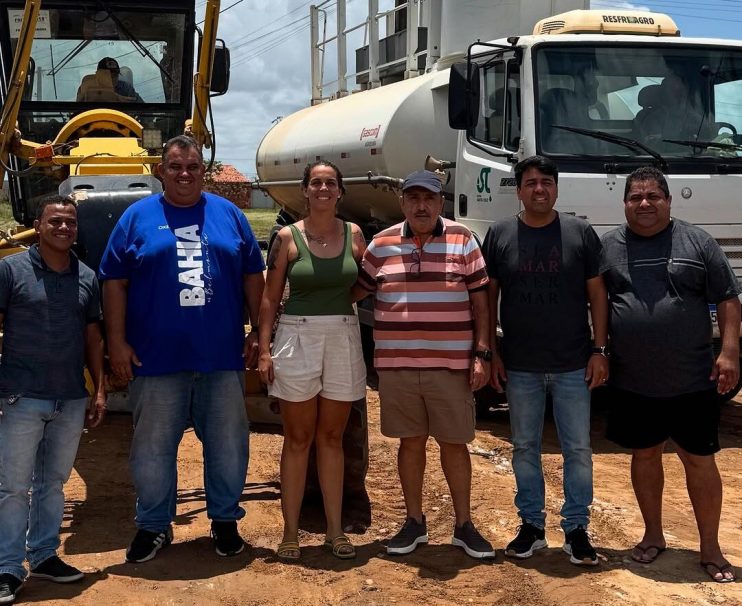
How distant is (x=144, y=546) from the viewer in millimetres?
5109

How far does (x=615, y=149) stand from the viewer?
24.9 feet

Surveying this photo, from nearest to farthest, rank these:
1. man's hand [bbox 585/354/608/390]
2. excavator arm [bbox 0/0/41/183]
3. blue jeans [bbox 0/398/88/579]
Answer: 1. blue jeans [bbox 0/398/88/579]
2. man's hand [bbox 585/354/608/390]
3. excavator arm [bbox 0/0/41/183]

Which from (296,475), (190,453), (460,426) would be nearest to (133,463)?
(296,475)

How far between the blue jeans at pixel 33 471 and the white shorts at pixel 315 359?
0.95 meters

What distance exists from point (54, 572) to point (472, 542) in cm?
201

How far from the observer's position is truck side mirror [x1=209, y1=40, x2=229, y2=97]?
25.6 feet

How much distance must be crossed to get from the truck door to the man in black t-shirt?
2779mm

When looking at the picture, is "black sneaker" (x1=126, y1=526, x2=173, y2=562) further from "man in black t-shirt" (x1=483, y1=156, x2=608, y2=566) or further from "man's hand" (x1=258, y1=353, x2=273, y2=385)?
"man in black t-shirt" (x1=483, y1=156, x2=608, y2=566)

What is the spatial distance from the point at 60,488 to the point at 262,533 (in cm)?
122

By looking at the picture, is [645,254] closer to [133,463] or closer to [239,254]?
[239,254]

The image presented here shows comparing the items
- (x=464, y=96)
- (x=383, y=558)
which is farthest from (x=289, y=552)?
(x=464, y=96)

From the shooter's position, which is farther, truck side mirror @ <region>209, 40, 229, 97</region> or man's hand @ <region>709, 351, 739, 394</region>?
truck side mirror @ <region>209, 40, 229, 97</region>

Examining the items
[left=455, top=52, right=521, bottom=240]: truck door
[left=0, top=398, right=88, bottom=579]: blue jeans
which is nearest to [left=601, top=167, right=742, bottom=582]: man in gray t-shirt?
[left=0, top=398, right=88, bottom=579]: blue jeans

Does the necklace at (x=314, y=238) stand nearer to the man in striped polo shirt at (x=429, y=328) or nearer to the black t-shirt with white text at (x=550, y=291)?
the man in striped polo shirt at (x=429, y=328)
